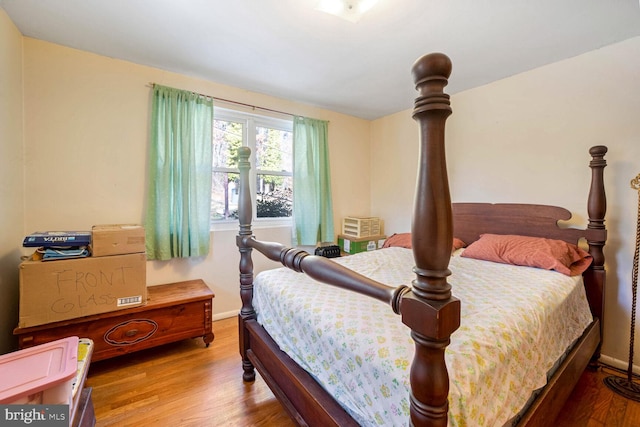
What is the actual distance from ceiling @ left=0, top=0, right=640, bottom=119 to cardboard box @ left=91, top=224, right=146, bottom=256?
1.38 meters

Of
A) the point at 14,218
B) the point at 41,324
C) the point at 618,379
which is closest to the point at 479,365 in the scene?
the point at 618,379

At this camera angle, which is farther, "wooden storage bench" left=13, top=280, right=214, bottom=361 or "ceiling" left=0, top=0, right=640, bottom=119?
"wooden storage bench" left=13, top=280, right=214, bottom=361

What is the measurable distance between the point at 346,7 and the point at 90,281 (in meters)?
2.36

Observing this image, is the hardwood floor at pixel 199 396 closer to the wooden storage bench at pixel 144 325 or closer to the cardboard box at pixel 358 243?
the wooden storage bench at pixel 144 325

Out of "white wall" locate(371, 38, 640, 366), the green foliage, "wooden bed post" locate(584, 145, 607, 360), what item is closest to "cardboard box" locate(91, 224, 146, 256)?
the green foliage

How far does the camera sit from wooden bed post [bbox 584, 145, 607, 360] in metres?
1.88

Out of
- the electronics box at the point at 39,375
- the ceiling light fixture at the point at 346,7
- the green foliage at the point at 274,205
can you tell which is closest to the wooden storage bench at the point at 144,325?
the green foliage at the point at 274,205

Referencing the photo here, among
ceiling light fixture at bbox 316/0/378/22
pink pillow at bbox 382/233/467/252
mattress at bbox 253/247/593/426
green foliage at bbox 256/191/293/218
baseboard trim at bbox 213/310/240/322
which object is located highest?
ceiling light fixture at bbox 316/0/378/22

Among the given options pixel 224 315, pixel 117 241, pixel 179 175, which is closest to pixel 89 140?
pixel 179 175

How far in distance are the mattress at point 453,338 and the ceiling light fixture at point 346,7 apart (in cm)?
163

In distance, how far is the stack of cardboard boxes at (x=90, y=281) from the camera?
1.60 m

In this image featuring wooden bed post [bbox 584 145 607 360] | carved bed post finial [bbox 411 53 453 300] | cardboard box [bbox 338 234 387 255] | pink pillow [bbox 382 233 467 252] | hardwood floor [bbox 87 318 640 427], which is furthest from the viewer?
cardboard box [bbox 338 234 387 255]

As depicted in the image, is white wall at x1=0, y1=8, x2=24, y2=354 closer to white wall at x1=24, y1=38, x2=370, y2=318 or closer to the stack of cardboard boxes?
white wall at x1=24, y1=38, x2=370, y2=318

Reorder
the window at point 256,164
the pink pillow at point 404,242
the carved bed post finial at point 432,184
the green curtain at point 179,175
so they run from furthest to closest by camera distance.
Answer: the window at point 256,164
the pink pillow at point 404,242
the green curtain at point 179,175
the carved bed post finial at point 432,184
